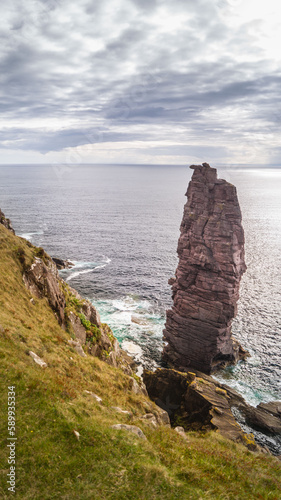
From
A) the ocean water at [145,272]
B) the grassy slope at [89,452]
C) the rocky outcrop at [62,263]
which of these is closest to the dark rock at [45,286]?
the grassy slope at [89,452]

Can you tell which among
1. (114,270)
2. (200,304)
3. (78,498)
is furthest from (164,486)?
(114,270)

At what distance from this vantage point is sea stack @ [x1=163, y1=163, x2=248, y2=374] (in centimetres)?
5297

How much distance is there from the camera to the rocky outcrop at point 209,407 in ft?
123

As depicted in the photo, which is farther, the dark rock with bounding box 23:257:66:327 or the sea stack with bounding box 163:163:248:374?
the sea stack with bounding box 163:163:248:374

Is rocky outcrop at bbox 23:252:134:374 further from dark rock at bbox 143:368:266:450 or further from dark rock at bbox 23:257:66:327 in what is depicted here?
dark rock at bbox 143:368:266:450

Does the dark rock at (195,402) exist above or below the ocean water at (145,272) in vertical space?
below

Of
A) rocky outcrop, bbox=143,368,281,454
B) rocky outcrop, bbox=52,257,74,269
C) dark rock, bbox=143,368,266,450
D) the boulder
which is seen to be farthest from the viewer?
rocky outcrop, bbox=52,257,74,269

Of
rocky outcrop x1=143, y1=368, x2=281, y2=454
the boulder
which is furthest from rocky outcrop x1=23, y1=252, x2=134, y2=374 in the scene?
rocky outcrop x1=143, y1=368, x2=281, y2=454

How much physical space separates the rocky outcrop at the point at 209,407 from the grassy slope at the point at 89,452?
16.3m

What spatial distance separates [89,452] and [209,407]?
3031 centimetres

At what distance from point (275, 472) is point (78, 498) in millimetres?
12947

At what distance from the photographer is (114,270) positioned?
310 ft

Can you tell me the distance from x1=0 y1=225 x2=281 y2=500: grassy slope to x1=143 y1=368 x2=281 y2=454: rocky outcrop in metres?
16.3

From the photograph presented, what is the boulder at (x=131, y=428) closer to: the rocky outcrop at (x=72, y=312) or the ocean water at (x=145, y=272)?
the rocky outcrop at (x=72, y=312)
